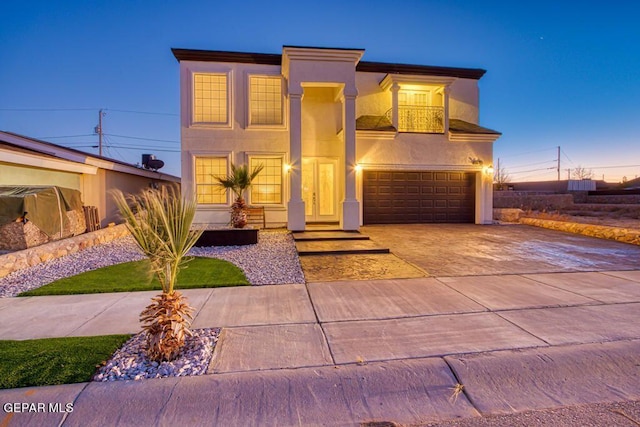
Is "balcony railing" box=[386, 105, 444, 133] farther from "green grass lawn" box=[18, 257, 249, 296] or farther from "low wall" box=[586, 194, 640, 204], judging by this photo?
"low wall" box=[586, 194, 640, 204]

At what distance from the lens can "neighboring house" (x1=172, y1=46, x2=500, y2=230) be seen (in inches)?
433

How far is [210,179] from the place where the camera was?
12.5 meters

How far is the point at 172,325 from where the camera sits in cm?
295

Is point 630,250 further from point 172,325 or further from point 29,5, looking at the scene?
point 29,5

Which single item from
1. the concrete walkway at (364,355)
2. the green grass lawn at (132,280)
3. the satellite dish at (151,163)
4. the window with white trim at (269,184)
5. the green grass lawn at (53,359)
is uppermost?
the satellite dish at (151,163)

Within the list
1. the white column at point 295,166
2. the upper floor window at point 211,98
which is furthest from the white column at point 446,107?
the upper floor window at point 211,98

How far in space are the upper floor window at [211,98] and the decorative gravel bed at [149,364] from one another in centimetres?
1061

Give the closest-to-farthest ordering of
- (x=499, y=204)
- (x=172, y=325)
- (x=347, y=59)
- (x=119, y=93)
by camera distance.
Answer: (x=172, y=325)
(x=347, y=59)
(x=499, y=204)
(x=119, y=93)

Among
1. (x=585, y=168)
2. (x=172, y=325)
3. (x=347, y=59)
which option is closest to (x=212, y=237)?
(x=172, y=325)

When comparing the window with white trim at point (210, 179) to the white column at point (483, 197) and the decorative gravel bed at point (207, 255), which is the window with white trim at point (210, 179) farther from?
the white column at point (483, 197)

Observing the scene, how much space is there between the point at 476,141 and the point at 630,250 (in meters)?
6.86

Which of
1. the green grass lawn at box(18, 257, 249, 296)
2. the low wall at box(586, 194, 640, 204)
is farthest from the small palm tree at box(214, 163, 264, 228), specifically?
the low wall at box(586, 194, 640, 204)

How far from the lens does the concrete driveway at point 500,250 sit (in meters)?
6.66

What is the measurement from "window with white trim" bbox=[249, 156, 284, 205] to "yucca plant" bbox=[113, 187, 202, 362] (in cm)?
963
